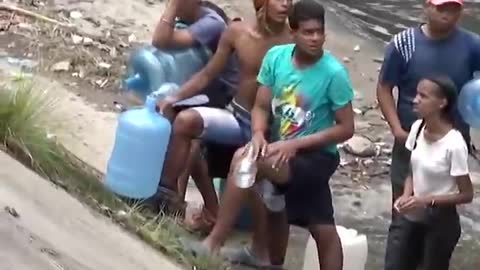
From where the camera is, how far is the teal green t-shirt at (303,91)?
5.43 meters

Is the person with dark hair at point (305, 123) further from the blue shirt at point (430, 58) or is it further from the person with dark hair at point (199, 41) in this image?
the person with dark hair at point (199, 41)

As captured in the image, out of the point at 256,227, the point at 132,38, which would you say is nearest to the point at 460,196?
the point at 256,227

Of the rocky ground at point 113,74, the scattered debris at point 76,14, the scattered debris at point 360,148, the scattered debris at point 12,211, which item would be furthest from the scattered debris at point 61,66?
the scattered debris at point 12,211

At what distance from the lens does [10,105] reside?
601 cm

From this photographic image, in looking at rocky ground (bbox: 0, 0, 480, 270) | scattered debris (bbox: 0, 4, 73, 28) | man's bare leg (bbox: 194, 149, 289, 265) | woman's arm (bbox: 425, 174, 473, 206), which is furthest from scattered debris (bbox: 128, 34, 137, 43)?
woman's arm (bbox: 425, 174, 473, 206)

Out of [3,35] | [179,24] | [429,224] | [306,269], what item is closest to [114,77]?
[3,35]

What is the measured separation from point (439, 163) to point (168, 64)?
5.87ft

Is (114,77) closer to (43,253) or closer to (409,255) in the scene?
(409,255)

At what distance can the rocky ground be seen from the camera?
7336mm

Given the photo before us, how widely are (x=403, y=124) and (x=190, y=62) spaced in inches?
51.0

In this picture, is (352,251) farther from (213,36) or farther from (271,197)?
(213,36)

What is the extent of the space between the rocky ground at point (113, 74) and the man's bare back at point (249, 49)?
41.0 inches

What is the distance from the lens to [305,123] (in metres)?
5.51

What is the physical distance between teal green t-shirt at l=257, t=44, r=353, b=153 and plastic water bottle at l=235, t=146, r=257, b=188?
0.19 metres
